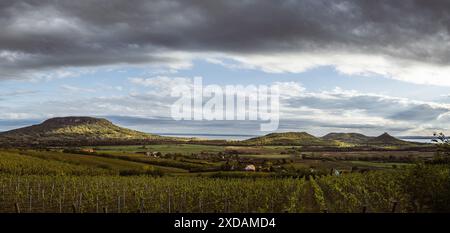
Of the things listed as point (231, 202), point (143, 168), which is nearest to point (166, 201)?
Answer: point (231, 202)

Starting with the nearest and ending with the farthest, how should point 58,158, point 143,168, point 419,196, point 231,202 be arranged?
point 419,196 < point 231,202 < point 143,168 < point 58,158

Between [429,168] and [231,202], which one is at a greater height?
[429,168]

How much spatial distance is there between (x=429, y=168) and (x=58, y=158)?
76.4m
